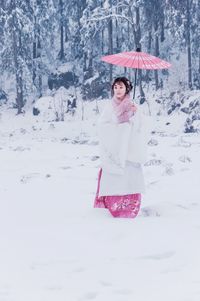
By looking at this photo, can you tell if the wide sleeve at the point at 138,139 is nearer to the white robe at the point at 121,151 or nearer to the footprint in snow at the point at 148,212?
the white robe at the point at 121,151

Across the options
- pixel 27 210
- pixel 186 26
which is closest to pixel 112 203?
pixel 27 210

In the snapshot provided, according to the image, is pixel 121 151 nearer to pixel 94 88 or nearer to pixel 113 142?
pixel 113 142

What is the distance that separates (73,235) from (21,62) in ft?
86.4

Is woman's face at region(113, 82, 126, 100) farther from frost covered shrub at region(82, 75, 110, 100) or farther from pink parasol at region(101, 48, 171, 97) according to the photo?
frost covered shrub at region(82, 75, 110, 100)

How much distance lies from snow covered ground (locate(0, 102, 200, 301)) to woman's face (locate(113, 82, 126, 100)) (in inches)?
56.4

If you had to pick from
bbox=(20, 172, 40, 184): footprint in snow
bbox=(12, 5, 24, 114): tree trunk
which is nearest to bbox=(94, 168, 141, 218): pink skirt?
bbox=(20, 172, 40, 184): footprint in snow

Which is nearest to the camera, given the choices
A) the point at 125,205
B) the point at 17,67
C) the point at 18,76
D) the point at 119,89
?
the point at 119,89

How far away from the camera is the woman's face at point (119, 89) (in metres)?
5.32

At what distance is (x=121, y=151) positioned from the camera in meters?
5.45

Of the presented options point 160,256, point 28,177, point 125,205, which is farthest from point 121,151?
point 28,177

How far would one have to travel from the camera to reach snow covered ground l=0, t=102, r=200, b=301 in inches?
139

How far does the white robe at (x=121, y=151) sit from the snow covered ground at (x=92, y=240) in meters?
0.40

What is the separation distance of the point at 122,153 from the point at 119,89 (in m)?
0.73

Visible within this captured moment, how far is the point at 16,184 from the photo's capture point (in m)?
7.89
